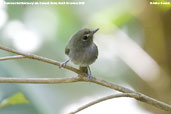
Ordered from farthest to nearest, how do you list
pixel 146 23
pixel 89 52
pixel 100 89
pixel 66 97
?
pixel 100 89
pixel 66 97
pixel 146 23
pixel 89 52

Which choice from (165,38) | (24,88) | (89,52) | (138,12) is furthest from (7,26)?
(165,38)

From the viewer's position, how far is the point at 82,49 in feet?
4.78

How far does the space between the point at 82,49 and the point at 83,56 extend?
0.06m

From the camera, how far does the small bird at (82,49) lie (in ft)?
4.56

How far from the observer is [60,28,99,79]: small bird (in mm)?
1390

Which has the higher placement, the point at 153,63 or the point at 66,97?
the point at 153,63

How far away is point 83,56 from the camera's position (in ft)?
4.61

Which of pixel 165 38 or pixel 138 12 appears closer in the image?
pixel 165 38

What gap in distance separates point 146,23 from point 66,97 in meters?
0.54

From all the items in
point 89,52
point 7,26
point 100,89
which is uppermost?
point 7,26

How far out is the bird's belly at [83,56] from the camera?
1.39m

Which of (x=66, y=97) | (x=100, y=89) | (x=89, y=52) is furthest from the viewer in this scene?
(x=100, y=89)

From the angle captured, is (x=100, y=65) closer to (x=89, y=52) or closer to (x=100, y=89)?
(x=100, y=89)

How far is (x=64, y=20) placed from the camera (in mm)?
1815
